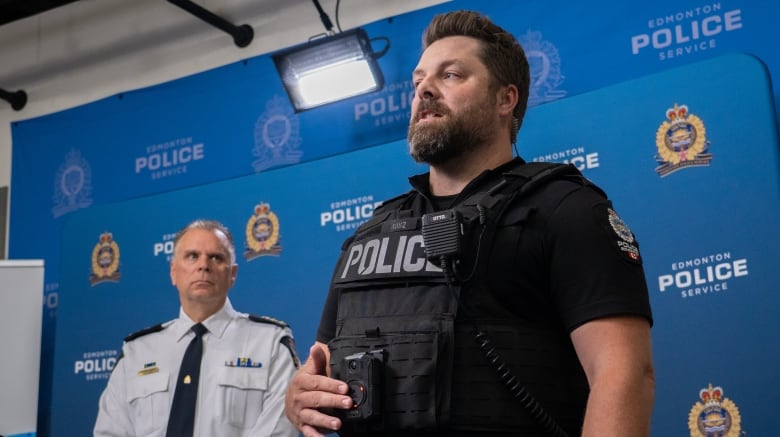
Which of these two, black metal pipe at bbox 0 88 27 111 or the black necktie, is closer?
the black necktie

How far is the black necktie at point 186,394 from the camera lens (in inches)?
125

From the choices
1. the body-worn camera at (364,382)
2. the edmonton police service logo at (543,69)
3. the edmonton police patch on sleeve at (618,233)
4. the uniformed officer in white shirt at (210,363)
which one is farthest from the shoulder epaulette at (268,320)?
the edmonton police patch on sleeve at (618,233)

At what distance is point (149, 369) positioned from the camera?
133 inches

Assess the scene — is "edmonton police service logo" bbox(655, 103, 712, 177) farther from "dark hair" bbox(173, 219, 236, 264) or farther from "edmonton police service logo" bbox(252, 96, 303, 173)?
"edmonton police service logo" bbox(252, 96, 303, 173)

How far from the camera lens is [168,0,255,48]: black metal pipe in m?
4.50

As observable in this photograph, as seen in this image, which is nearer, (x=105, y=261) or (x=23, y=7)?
(x=105, y=261)

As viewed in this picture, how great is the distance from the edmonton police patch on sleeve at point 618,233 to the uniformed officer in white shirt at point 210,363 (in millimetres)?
1954

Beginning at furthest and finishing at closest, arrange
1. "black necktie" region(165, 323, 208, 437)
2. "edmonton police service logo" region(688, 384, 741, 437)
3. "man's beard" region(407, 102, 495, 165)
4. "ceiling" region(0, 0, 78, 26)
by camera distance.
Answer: "ceiling" region(0, 0, 78, 26)
"black necktie" region(165, 323, 208, 437)
"edmonton police service logo" region(688, 384, 741, 437)
"man's beard" region(407, 102, 495, 165)

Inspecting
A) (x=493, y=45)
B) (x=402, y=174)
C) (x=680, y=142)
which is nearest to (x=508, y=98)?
(x=493, y=45)

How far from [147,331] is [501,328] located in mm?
2417

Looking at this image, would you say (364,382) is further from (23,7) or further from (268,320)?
(23,7)

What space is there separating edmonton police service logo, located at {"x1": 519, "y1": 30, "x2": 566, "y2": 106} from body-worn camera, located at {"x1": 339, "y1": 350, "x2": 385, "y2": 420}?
2341 mm

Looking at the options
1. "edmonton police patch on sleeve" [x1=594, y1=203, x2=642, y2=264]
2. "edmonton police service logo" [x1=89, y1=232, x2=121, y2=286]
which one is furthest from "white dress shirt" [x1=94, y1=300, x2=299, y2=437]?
"edmonton police patch on sleeve" [x1=594, y1=203, x2=642, y2=264]

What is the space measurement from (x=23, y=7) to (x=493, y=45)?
4.26 m
